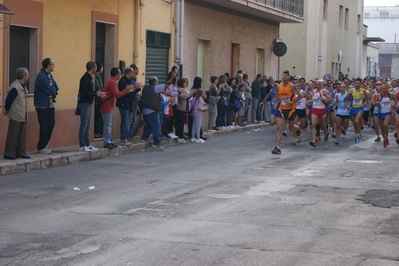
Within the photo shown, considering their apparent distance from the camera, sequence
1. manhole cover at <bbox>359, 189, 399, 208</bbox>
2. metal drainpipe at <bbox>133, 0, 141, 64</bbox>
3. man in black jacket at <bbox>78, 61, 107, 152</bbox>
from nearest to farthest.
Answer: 1. manhole cover at <bbox>359, 189, 399, 208</bbox>
2. man in black jacket at <bbox>78, 61, 107, 152</bbox>
3. metal drainpipe at <bbox>133, 0, 141, 64</bbox>

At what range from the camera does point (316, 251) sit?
294 inches

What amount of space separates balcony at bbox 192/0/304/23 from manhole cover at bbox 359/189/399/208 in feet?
48.6

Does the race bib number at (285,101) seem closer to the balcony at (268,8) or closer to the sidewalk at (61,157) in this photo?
the sidewalk at (61,157)

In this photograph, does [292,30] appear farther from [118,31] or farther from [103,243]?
[103,243]

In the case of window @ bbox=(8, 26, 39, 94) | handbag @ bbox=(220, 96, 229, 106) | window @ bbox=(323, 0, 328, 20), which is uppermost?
window @ bbox=(323, 0, 328, 20)

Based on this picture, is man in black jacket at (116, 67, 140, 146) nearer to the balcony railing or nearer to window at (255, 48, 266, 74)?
the balcony railing

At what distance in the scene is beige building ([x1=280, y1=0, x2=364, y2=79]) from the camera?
4128cm

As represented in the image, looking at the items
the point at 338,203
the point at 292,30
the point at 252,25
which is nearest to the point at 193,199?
the point at 338,203

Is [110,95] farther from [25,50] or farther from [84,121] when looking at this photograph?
[25,50]

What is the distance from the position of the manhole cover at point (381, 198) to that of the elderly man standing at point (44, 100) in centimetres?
686

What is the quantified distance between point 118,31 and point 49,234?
41.0 ft


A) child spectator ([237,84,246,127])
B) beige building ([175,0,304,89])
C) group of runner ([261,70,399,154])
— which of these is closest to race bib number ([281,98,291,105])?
group of runner ([261,70,399,154])

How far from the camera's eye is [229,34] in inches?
1148

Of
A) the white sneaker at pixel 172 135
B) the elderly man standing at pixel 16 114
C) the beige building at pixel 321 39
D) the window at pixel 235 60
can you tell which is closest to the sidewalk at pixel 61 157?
the elderly man standing at pixel 16 114
